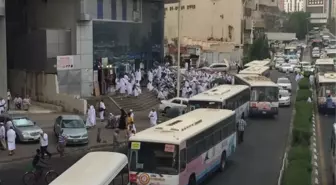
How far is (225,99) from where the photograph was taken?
90.6ft

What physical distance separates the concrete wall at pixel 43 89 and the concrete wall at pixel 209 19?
142 feet

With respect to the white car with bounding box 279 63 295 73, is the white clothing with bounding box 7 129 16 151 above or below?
below

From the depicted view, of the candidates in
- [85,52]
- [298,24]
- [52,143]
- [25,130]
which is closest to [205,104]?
[52,143]

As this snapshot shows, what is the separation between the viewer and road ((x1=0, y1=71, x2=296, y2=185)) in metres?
19.5

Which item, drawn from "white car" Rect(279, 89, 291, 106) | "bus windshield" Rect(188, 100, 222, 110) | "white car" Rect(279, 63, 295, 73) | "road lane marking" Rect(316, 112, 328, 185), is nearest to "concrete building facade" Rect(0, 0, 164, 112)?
"bus windshield" Rect(188, 100, 222, 110)

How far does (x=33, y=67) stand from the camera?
3784 cm

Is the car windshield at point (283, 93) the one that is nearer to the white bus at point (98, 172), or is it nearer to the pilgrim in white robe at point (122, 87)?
the pilgrim in white robe at point (122, 87)

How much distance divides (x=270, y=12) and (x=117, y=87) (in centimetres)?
7592

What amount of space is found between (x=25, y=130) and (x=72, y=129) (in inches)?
78.8

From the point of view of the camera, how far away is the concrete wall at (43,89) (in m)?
33.4

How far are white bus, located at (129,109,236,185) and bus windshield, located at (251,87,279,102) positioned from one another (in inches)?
571

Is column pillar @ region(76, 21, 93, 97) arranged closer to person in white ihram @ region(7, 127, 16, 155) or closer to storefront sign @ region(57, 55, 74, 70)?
storefront sign @ region(57, 55, 74, 70)

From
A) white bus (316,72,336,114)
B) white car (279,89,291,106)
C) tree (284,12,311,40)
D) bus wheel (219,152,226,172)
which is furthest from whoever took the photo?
tree (284,12,311,40)

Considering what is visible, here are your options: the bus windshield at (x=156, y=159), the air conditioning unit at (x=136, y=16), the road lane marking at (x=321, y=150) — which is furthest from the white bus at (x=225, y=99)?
the air conditioning unit at (x=136, y=16)
